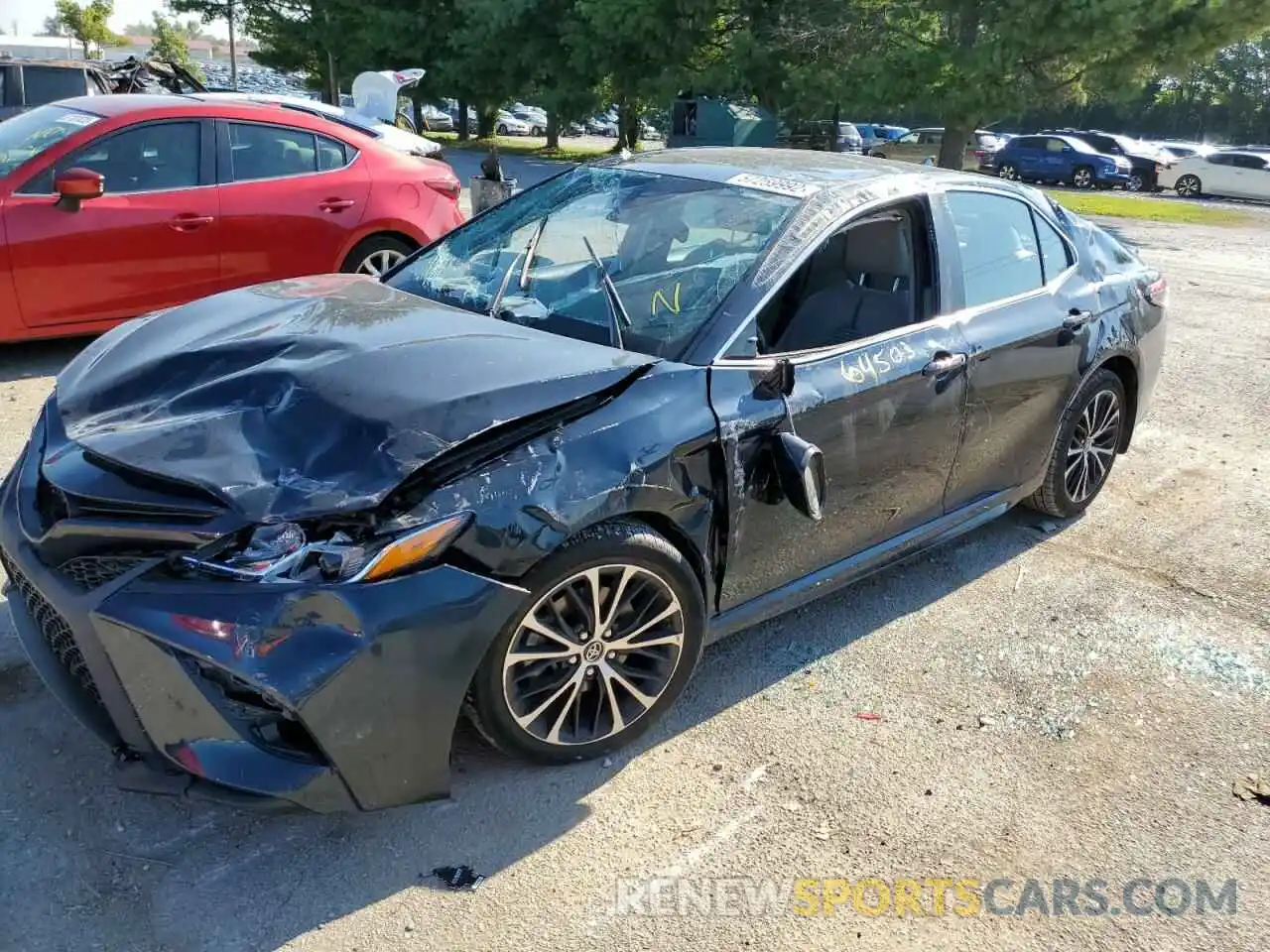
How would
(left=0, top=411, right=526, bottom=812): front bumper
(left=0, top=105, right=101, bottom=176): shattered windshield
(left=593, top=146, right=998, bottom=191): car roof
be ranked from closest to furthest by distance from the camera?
(left=0, top=411, right=526, bottom=812): front bumper
(left=593, top=146, right=998, bottom=191): car roof
(left=0, top=105, right=101, bottom=176): shattered windshield

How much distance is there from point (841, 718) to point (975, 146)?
112 ft

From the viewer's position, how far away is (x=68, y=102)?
6.66 meters

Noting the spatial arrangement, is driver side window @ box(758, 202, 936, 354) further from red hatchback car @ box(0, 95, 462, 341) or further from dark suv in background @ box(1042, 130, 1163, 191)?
dark suv in background @ box(1042, 130, 1163, 191)

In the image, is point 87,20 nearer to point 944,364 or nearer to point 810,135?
point 810,135

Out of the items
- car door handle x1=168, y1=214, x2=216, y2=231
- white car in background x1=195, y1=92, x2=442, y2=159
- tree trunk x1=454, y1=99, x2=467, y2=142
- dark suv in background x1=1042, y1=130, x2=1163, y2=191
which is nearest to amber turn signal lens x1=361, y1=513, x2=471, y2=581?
car door handle x1=168, y1=214, x2=216, y2=231

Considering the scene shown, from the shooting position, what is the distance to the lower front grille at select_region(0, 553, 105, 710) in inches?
101

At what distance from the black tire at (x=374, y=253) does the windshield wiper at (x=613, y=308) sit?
377 cm

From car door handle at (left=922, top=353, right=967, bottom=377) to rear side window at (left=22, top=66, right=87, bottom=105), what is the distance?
12419mm

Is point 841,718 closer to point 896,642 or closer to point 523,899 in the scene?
point 896,642

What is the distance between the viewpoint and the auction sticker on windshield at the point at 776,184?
3598 mm

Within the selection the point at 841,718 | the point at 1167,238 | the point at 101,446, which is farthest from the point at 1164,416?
the point at 1167,238

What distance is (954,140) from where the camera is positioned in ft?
70.9

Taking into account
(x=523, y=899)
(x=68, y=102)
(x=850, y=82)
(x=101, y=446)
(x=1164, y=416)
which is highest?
(x=850, y=82)
